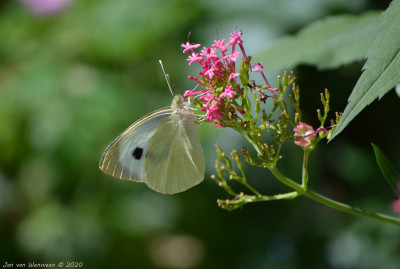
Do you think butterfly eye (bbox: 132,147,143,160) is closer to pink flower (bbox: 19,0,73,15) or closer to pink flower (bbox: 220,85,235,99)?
pink flower (bbox: 220,85,235,99)

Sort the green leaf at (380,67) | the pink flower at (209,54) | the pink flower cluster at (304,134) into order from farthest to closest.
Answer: the pink flower at (209,54) → the pink flower cluster at (304,134) → the green leaf at (380,67)

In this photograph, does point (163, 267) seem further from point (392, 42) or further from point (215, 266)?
point (392, 42)

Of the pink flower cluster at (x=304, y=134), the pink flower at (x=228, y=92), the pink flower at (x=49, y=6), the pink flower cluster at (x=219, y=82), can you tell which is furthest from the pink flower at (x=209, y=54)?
the pink flower at (x=49, y=6)

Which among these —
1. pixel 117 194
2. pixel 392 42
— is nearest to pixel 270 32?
pixel 117 194

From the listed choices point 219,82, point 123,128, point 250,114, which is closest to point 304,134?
point 250,114

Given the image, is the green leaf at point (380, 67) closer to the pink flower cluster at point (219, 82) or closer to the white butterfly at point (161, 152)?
the pink flower cluster at point (219, 82)

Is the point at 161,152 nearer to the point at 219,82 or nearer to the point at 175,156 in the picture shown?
the point at 175,156
